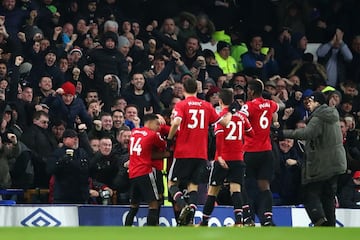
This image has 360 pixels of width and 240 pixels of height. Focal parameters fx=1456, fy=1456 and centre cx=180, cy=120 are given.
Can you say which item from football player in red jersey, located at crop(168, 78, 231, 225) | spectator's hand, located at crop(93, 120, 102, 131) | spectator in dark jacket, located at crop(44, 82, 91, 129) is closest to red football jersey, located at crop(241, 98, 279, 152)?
football player in red jersey, located at crop(168, 78, 231, 225)

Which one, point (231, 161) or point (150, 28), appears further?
point (150, 28)

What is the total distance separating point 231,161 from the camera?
20.0 meters

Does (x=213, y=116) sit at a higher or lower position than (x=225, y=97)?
lower

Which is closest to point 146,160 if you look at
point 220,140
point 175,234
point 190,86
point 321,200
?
point 220,140

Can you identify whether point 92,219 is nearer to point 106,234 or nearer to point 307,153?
point 307,153

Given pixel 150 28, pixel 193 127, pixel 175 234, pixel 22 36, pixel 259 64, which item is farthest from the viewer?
pixel 259 64

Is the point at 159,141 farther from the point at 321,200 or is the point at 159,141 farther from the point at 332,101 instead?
the point at 332,101

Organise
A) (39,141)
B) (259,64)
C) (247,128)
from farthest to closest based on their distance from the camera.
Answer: (259,64) < (39,141) < (247,128)

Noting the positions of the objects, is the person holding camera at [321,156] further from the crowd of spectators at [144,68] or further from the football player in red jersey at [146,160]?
the crowd of spectators at [144,68]

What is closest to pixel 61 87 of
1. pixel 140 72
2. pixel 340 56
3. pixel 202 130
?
pixel 140 72

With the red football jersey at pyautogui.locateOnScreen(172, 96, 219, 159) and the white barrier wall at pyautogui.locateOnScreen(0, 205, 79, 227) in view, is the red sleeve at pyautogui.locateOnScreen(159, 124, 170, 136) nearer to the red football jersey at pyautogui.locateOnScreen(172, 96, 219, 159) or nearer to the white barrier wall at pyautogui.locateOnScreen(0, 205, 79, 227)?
the red football jersey at pyautogui.locateOnScreen(172, 96, 219, 159)

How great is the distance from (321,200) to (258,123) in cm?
139

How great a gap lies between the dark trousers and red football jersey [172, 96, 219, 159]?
162 centimetres

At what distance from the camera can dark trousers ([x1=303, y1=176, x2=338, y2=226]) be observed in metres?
19.8
